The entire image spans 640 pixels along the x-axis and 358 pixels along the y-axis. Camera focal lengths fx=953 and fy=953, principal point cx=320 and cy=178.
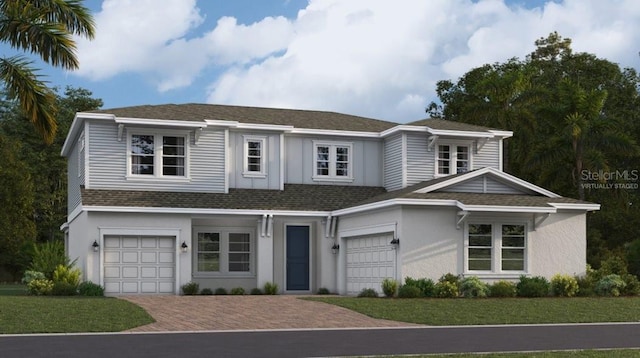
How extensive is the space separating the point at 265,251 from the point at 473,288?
816 cm

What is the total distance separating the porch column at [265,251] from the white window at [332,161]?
137 inches

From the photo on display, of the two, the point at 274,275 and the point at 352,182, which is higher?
the point at 352,182

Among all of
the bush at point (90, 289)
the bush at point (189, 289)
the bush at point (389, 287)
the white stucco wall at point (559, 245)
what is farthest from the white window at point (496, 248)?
the bush at point (90, 289)

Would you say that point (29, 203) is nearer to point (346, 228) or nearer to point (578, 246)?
point (346, 228)

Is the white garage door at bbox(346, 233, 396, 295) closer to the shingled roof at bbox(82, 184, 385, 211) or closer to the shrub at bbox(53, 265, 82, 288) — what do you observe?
the shingled roof at bbox(82, 184, 385, 211)

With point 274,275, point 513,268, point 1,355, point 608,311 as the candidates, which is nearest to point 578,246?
point 513,268

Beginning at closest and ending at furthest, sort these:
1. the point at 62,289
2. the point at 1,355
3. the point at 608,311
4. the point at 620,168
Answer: the point at 1,355 < the point at 608,311 < the point at 62,289 < the point at 620,168

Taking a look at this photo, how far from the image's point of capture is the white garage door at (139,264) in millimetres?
30922

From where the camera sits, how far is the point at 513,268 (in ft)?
98.9

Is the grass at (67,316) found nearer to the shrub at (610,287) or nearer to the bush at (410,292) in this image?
the bush at (410,292)

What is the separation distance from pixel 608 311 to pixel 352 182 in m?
13.7

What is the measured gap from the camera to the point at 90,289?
29.6 m

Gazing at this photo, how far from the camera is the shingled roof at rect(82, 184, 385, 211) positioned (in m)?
31.2

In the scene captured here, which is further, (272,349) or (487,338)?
(487,338)
